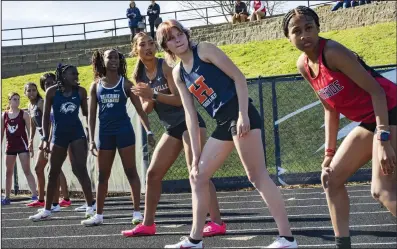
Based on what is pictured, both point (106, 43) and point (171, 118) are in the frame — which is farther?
point (106, 43)

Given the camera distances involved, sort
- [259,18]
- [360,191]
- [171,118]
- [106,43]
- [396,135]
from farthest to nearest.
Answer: [106,43] → [259,18] → [360,191] → [171,118] → [396,135]

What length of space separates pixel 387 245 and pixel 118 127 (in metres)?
3.40

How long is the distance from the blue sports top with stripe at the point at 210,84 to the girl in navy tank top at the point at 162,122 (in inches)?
44.8

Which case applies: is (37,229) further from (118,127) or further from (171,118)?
(171,118)

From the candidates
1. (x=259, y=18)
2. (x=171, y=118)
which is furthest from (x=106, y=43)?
(x=171, y=118)

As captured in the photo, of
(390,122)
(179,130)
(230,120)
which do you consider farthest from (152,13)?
(390,122)

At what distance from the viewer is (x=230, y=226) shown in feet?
27.5

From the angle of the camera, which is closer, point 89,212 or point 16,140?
point 89,212

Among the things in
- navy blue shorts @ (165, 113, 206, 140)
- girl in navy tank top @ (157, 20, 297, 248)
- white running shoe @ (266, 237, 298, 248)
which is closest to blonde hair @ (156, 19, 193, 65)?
girl in navy tank top @ (157, 20, 297, 248)

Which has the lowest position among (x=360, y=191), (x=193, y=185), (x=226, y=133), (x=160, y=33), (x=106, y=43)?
Answer: (x=360, y=191)

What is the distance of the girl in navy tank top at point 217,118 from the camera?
605 centimetres

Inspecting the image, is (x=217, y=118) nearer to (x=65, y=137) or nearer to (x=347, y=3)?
(x=65, y=137)

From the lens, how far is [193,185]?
638cm

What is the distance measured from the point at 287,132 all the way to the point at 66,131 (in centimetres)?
482
